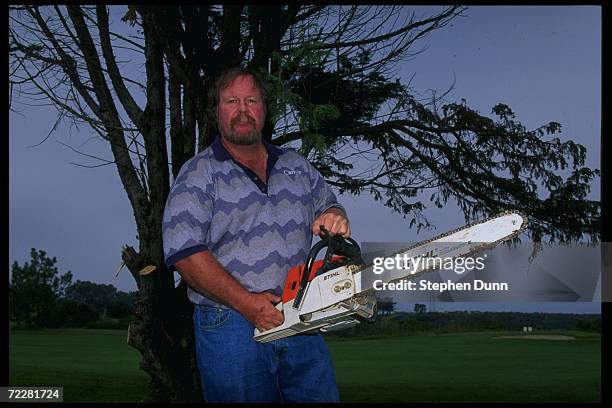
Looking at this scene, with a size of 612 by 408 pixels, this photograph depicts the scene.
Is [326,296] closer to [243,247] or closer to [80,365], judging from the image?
[243,247]

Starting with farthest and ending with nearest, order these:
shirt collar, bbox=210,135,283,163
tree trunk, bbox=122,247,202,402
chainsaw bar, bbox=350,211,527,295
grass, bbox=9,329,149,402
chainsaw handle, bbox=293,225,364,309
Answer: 1. grass, bbox=9,329,149,402
2. tree trunk, bbox=122,247,202,402
3. shirt collar, bbox=210,135,283,163
4. chainsaw handle, bbox=293,225,364,309
5. chainsaw bar, bbox=350,211,527,295

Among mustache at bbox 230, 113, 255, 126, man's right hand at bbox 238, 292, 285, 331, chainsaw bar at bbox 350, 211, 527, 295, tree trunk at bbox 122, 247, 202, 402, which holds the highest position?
mustache at bbox 230, 113, 255, 126

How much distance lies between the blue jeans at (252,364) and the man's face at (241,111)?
39.8 inches

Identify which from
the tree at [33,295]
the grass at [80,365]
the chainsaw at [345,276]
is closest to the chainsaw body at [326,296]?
the chainsaw at [345,276]

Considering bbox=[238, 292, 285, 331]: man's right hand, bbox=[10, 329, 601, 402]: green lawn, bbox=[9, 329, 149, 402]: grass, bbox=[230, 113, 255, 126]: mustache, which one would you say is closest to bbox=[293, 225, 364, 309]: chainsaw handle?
bbox=[238, 292, 285, 331]: man's right hand

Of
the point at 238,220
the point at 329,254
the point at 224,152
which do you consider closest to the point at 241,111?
the point at 224,152

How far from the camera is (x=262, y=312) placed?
326cm

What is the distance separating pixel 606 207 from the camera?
23.7 feet

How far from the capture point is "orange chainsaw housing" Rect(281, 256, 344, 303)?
324 centimetres

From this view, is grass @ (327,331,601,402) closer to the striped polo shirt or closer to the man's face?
the striped polo shirt

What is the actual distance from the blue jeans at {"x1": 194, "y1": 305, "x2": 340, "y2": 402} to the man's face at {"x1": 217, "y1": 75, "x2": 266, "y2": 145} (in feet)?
3.32

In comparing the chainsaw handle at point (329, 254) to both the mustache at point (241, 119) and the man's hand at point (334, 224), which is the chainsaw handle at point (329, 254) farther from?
the mustache at point (241, 119)

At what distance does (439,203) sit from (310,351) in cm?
710

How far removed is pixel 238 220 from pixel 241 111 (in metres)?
0.66
